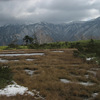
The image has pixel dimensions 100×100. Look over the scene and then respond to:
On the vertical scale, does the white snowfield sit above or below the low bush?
below

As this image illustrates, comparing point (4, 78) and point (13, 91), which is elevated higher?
point (4, 78)

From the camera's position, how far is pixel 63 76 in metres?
13.8

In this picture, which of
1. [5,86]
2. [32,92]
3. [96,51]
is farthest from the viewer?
[96,51]

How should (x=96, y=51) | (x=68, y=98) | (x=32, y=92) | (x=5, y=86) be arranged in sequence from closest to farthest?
(x=68, y=98), (x=32, y=92), (x=5, y=86), (x=96, y=51)

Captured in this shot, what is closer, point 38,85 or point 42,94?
point 42,94

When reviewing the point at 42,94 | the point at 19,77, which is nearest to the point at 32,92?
the point at 42,94

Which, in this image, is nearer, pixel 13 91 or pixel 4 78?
pixel 13 91

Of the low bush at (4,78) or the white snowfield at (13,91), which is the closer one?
the white snowfield at (13,91)

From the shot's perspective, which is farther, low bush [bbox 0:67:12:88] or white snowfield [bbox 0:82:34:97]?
low bush [bbox 0:67:12:88]

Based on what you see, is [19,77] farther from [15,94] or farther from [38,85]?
[15,94]

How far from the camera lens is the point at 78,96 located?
29.8 ft

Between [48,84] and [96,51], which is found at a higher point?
[96,51]

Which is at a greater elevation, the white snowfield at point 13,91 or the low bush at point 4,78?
the low bush at point 4,78

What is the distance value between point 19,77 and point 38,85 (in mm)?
3014
